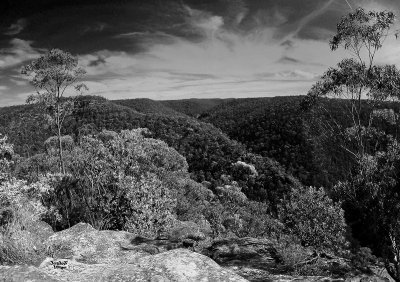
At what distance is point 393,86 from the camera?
65.0ft

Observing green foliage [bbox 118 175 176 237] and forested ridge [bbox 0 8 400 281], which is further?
green foliage [bbox 118 175 176 237]

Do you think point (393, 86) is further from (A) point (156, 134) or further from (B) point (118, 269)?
(A) point (156, 134)

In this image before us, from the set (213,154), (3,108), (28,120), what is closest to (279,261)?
(28,120)

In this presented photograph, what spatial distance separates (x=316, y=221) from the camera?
56.9ft

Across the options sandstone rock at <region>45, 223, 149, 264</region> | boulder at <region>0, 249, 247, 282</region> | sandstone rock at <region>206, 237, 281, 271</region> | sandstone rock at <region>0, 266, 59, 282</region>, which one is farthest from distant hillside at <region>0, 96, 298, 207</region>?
sandstone rock at <region>0, 266, 59, 282</region>

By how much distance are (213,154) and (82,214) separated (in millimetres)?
110677

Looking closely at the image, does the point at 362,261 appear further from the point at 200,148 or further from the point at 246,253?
the point at 200,148

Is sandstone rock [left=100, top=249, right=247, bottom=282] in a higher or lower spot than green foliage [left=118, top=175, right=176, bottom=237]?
higher

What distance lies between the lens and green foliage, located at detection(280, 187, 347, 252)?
1698 centimetres

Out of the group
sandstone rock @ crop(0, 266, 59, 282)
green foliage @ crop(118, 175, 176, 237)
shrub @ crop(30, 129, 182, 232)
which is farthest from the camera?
shrub @ crop(30, 129, 182, 232)

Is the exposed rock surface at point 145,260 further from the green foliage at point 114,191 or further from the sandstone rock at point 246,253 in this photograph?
the green foliage at point 114,191

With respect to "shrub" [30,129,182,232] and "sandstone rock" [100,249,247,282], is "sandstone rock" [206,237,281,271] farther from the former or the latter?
"sandstone rock" [100,249,247,282]

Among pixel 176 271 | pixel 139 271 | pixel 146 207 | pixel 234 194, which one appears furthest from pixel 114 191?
pixel 234 194

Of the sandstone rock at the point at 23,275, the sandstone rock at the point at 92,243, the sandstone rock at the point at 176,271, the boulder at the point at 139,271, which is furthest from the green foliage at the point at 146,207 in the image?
the sandstone rock at the point at 23,275
